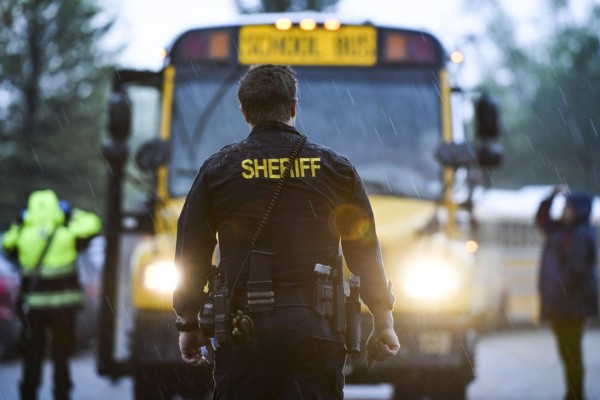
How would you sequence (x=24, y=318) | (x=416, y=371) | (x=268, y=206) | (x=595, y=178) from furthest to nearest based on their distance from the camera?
(x=595, y=178)
(x=24, y=318)
(x=416, y=371)
(x=268, y=206)

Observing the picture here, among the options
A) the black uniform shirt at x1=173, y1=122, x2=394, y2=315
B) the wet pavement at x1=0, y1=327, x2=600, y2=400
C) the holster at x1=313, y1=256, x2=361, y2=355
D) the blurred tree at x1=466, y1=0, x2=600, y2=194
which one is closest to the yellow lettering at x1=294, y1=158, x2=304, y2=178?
the black uniform shirt at x1=173, y1=122, x2=394, y2=315

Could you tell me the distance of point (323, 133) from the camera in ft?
26.9

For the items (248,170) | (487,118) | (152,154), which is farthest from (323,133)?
(248,170)

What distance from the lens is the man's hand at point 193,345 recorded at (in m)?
4.07

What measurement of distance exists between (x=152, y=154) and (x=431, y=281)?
1.99 meters

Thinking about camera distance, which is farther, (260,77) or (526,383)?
(526,383)

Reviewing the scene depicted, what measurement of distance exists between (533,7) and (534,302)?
1224 inches

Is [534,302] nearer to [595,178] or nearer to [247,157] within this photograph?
[247,157]

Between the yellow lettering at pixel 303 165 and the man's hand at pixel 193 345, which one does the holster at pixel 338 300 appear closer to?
the yellow lettering at pixel 303 165

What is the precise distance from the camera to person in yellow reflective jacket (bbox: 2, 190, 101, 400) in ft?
28.2

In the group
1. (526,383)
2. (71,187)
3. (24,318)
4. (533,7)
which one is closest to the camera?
(24,318)

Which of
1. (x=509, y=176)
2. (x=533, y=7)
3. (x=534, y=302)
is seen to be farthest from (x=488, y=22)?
(x=534, y=302)

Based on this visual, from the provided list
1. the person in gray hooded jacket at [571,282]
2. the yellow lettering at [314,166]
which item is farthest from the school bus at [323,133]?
the yellow lettering at [314,166]

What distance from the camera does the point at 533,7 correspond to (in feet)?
156
